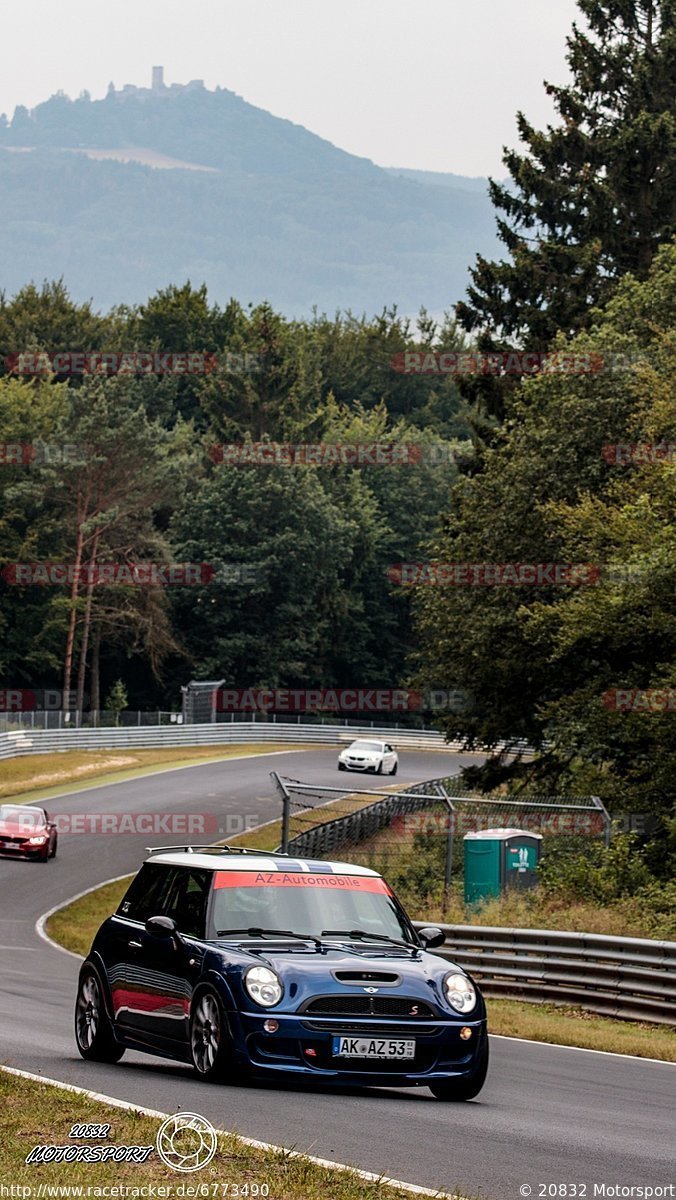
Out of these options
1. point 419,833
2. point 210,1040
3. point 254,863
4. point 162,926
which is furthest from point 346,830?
point 210,1040

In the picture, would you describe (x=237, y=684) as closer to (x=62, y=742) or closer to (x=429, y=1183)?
(x=62, y=742)

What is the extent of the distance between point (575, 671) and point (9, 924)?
44.1ft

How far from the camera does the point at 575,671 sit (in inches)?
1428

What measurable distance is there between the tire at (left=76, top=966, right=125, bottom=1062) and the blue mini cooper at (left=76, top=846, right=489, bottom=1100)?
1cm

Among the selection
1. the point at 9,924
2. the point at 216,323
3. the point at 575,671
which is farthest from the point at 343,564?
the point at 9,924

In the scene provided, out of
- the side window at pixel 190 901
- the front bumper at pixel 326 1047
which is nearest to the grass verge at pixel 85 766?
the side window at pixel 190 901

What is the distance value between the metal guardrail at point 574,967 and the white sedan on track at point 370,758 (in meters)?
41.9

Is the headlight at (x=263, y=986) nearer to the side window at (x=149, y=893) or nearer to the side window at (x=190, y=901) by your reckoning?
the side window at (x=190, y=901)

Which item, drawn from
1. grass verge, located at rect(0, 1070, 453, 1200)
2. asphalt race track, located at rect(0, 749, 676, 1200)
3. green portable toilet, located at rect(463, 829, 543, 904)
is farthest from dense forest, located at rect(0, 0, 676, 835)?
grass verge, located at rect(0, 1070, 453, 1200)

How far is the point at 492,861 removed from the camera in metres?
23.2

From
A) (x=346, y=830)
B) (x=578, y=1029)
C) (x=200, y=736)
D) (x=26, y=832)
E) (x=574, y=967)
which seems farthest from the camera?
(x=200, y=736)

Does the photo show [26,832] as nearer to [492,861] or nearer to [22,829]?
[22,829]

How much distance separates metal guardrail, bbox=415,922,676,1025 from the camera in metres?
17.4

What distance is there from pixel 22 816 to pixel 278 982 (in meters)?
29.6
